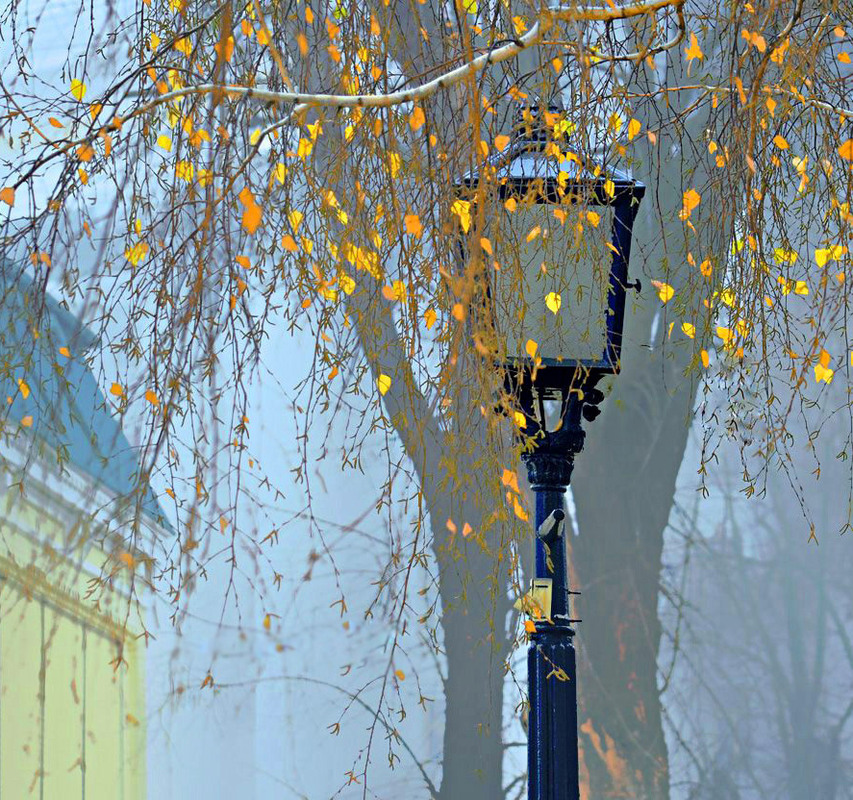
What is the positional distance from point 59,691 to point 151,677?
16.6 inches

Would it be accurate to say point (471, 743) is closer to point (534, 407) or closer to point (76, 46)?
point (534, 407)

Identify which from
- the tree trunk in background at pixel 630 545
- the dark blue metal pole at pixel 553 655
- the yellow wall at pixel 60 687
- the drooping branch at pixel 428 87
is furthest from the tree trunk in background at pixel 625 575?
the drooping branch at pixel 428 87

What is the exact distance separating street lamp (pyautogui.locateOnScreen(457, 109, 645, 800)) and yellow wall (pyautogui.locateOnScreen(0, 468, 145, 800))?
87.9 inches

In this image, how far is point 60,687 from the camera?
15.0ft

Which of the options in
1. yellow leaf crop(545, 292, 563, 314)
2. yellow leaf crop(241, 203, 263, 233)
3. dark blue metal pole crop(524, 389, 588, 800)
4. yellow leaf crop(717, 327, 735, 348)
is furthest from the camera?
yellow leaf crop(717, 327, 735, 348)

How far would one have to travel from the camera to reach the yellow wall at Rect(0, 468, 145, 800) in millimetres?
4395

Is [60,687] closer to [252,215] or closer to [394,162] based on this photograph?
[394,162]

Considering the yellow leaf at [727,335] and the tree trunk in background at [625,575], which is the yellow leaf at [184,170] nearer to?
the yellow leaf at [727,335]

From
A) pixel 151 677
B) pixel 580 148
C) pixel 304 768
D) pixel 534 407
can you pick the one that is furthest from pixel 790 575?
pixel 580 148

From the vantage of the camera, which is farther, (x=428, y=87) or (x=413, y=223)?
(x=413, y=223)

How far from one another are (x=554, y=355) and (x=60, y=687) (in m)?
2.87

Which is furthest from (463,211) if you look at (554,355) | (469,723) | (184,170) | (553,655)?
(469,723)

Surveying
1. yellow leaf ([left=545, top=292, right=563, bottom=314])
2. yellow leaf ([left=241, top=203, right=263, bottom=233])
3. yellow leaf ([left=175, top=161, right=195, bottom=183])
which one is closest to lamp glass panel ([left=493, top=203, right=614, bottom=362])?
yellow leaf ([left=545, top=292, right=563, bottom=314])

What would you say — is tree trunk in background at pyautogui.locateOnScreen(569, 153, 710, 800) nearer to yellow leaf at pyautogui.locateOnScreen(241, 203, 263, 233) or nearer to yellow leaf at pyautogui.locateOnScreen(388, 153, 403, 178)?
yellow leaf at pyautogui.locateOnScreen(388, 153, 403, 178)
